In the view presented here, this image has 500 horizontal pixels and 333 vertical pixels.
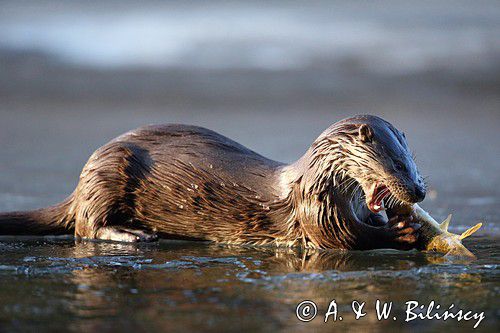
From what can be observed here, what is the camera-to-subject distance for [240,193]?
384 cm

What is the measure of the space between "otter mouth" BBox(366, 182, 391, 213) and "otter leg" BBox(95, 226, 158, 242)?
3.02 ft

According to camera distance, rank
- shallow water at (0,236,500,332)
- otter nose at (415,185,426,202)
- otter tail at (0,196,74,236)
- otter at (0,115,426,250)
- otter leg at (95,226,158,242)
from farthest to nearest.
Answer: otter tail at (0,196,74,236), otter leg at (95,226,158,242), otter at (0,115,426,250), otter nose at (415,185,426,202), shallow water at (0,236,500,332)

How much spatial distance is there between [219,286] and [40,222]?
145cm

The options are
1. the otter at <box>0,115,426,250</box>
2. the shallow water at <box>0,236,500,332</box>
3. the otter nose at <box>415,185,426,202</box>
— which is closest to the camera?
the shallow water at <box>0,236,500,332</box>

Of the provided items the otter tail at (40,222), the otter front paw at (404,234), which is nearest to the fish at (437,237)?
the otter front paw at (404,234)

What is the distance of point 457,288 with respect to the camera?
2848 mm

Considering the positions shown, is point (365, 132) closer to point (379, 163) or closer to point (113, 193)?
point (379, 163)

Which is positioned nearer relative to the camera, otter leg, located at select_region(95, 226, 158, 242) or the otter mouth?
the otter mouth

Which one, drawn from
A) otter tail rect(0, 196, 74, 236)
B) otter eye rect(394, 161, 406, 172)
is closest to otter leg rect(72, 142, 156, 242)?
otter tail rect(0, 196, 74, 236)

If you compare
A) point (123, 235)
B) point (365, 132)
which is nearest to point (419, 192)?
point (365, 132)

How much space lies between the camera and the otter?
3.56 m

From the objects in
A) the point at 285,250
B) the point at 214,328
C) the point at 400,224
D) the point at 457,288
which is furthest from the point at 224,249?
the point at 214,328

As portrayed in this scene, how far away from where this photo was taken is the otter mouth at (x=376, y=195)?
356 centimetres

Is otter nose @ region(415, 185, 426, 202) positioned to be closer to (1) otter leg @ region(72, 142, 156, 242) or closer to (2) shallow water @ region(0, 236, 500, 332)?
(2) shallow water @ region(0, 236, 500, 332)
